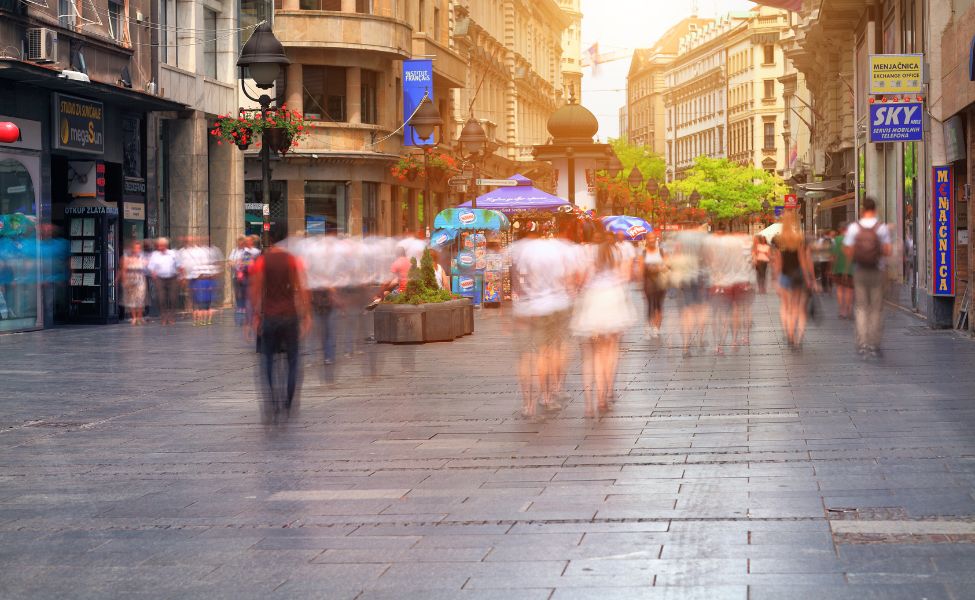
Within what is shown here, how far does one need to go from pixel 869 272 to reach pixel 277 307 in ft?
25.9

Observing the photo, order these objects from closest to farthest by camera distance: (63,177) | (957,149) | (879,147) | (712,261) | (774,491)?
(774,491) < (712,261) < (957,149) < (63,177) < (879,147)

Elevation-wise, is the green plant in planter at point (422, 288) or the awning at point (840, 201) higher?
the awning at point (840, 201)

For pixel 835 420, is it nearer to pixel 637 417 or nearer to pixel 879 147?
pixel 637 417

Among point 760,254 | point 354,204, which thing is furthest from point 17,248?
point 760,254

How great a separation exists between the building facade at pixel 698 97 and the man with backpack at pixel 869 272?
4662 inches

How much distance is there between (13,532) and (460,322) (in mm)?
15446

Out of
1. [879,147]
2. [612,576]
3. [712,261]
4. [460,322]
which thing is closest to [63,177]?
[460,322]

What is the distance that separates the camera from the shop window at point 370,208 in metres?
44.8

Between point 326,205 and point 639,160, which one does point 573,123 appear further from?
point 639,160

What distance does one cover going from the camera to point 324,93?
4356 cm

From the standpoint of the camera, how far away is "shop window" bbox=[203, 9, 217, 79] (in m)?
34.5

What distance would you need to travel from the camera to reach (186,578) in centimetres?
636

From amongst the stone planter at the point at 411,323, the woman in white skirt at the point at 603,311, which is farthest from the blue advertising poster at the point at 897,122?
the woman in white skirt at the point at 603,311

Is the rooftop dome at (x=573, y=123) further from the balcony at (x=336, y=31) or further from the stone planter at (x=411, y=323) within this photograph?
the stone planter at (x=411, y=323)
